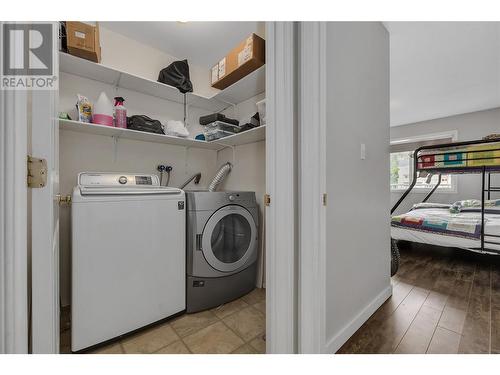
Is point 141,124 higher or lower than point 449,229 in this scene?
higher

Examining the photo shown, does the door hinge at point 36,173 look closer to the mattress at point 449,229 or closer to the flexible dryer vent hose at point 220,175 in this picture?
the flexible dryer vent hose at point 220,175

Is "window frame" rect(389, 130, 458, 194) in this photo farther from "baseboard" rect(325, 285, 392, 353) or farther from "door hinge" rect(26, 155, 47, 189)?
"door hinge" rect(26, 155, 47, 189)

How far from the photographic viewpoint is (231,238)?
1.84 m

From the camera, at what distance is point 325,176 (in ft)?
3.43

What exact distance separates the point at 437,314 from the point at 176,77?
2.80 m

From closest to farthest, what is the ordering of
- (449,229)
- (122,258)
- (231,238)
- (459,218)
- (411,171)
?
(122,258)
(231,238)
(449,229)
(459,218)
(411,171)

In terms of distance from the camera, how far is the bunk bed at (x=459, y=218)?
222 centimetres

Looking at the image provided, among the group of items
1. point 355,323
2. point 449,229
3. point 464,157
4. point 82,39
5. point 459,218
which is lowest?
point 355,323

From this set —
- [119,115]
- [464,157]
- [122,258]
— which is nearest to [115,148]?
[119,115]

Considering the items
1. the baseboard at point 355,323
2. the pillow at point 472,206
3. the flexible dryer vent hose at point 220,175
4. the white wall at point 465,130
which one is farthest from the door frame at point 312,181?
the white wall at point 465,130

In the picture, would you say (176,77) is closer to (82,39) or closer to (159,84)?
(159,84)

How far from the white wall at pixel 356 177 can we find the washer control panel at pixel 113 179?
1402mm

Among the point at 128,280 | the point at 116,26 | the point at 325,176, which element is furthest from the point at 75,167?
the point at 325,176
